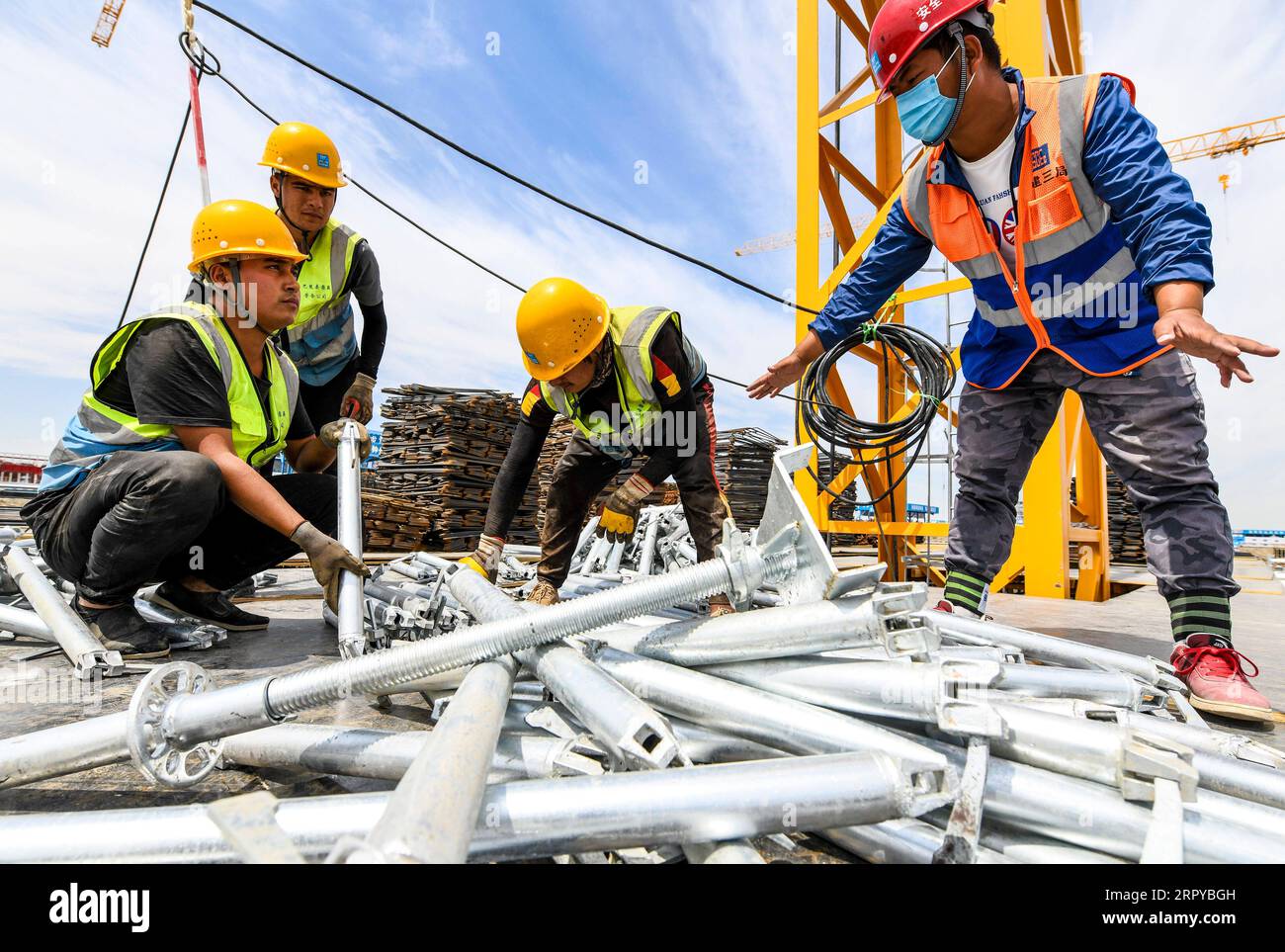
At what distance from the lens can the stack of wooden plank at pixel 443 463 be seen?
8578 mm

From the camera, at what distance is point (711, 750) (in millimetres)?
1480

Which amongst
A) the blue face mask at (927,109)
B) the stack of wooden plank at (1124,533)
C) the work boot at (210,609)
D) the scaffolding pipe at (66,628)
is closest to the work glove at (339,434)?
the work boot at (210,609)

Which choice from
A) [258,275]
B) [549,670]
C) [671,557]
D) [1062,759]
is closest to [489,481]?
[671,557]

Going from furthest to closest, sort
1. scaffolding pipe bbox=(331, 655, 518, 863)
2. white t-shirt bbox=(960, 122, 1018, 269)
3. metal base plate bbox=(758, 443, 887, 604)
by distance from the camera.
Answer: white t-shirt bbox=(960, 122, 1018, 269) → metal base plate bbox=(758, 443, 887, 604) → scaffolding pipe bbox=(331, 655, 518, 863)

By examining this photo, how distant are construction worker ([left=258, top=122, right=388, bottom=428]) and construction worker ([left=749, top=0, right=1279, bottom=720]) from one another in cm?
292

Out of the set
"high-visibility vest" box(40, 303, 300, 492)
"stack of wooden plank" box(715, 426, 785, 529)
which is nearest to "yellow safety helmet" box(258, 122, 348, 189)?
"high-visibility vest" box(40, 303, 300, 492)

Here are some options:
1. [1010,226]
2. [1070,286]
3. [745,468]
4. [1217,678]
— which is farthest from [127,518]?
[745,468]

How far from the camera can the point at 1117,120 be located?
2328mm

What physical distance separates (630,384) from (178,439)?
203 centimetres

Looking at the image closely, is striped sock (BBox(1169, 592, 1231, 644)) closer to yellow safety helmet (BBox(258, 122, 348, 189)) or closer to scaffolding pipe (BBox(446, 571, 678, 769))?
scaffolding pipe (BBox(446, 571, 678, 769))

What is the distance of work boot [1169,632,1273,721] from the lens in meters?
2.04

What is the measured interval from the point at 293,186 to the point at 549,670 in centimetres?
337

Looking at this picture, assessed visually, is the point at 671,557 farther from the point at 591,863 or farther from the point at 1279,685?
the point at 591,863

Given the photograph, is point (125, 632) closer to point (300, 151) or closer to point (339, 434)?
point (339, 434)
